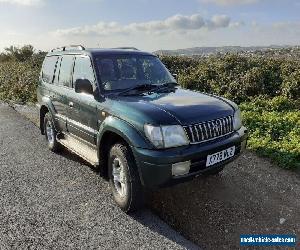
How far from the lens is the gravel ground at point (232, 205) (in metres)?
4.37

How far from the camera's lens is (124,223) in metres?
4.62

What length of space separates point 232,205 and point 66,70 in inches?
143

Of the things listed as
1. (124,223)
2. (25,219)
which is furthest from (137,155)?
(25,219)

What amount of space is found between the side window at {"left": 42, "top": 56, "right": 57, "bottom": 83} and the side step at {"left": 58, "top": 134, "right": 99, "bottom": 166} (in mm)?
1321

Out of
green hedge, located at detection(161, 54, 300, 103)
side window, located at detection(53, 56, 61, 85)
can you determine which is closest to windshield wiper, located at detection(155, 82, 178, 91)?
side window, located at detection(53, 56, 61, 85)

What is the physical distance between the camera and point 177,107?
4.59m

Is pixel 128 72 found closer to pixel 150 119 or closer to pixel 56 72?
pixel 150 119

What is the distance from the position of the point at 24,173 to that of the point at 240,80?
725 cm

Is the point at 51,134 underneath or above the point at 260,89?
underneath

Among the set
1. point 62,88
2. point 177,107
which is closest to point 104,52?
point 62,88

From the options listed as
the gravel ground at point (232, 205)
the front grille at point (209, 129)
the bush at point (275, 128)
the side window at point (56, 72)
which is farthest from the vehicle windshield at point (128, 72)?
the bush at point (275, 128)

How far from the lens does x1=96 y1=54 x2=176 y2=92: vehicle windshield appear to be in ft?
17.9

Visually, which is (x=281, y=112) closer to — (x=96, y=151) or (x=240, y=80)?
(x=240, y=80)

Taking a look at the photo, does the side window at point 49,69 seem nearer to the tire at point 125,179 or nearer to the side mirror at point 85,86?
the side mirror at point 85,86
